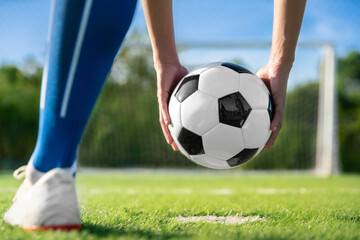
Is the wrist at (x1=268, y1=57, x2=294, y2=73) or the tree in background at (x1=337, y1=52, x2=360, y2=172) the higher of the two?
the wrist at (x1=268, y1=57, x2=294, y2=73)

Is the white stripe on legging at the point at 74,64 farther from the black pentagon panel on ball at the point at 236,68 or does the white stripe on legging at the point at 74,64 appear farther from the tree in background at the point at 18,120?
the tree in background at the point at 18,120

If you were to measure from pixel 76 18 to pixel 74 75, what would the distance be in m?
0.17

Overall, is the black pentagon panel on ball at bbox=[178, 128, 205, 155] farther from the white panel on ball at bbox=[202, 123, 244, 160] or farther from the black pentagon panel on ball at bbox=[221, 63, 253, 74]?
the black pentagon panel on ball at bbox=[221, 63, 253, 74]

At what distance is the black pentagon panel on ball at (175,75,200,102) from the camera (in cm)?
148

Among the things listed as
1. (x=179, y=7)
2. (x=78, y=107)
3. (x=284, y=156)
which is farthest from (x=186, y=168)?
(x=179, y=7)

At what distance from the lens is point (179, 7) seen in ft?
52.3

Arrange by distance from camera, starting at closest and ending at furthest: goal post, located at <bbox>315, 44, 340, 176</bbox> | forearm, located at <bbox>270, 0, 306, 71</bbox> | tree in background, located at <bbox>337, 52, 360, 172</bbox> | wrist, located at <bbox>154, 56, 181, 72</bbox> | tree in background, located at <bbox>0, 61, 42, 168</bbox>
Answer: forearm, located at <bbox>270, 0, 306, 71</bbox>, wrist, located at <bbox>154, 56, 181, 72</bbox>, goal post, located at <bbox>315, 44, 340, 176</bbox>, tree in background, located at <bbox>0, 61, 42, 168</bbox>, tree in background, located at <bbox>337, 52, 360, 172</bbox>

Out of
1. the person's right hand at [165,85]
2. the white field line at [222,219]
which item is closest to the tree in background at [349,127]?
the white field line at [222,219]

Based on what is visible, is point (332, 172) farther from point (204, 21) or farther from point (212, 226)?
point (204, 21)

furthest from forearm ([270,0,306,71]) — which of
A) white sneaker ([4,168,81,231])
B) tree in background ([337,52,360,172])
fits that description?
tree in background ([337,52,360,172])

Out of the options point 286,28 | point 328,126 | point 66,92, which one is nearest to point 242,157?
point 286,28

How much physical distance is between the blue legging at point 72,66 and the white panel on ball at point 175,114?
421 mm

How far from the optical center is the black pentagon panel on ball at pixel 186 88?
1479 millimetres

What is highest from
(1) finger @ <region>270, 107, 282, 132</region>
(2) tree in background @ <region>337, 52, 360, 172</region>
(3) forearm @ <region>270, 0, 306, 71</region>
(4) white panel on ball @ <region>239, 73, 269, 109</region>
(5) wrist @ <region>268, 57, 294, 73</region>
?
(3) forearm @ <region>270, 0, 306, 71</region>
